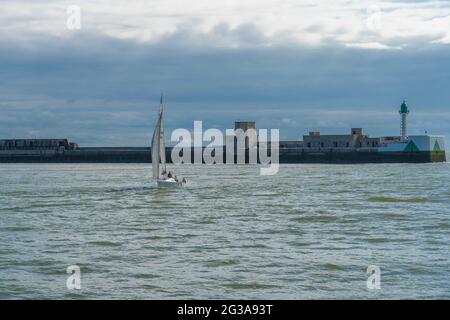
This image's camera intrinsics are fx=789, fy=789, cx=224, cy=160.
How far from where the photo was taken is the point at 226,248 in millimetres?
26062

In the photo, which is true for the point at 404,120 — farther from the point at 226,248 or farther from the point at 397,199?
the point at 226,248

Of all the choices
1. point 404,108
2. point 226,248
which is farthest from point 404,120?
point 226,248

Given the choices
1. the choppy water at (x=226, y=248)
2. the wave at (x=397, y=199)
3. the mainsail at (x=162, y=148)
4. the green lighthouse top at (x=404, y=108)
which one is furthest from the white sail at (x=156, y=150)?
the green lighthouse top at (x=404, y=108)

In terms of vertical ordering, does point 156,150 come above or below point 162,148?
below

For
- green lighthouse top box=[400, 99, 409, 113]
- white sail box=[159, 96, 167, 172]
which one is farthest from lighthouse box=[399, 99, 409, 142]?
white sail box=[159, 96, 167, 172]

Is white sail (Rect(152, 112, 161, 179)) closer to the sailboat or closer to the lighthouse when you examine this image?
the sailboat

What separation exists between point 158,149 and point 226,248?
39.6 m

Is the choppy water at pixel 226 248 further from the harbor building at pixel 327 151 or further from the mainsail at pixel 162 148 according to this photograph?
the harbor building at pixel 327 151

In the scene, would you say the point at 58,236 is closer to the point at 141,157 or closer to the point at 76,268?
the point at 76,268

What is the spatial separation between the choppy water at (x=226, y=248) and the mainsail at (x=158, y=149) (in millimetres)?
17499

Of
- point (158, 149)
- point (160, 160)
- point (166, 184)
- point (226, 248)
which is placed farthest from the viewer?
point (160, 160)

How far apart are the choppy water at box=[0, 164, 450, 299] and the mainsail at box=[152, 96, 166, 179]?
1750 centimetres

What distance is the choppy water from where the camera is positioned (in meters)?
19.8
